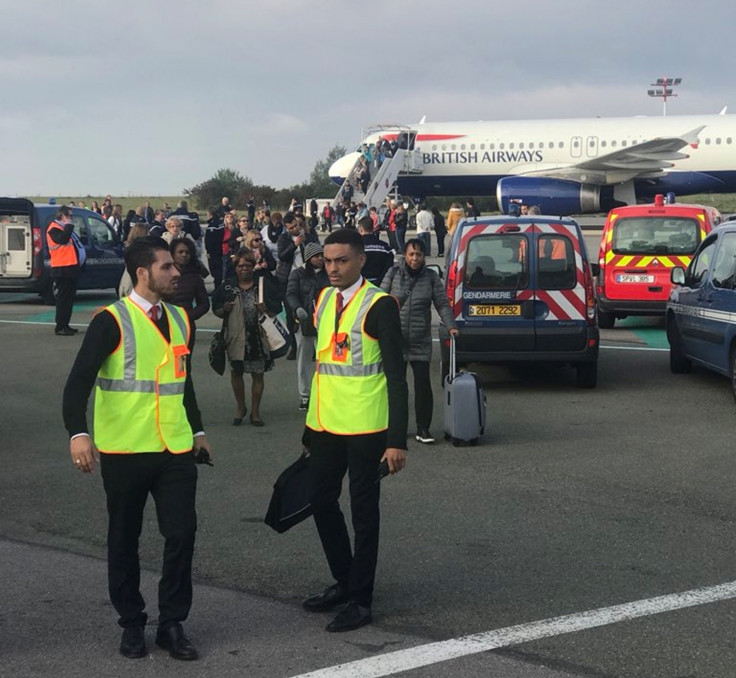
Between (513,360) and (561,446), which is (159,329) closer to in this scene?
(561,446)

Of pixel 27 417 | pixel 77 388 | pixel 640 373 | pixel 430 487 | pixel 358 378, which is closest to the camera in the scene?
pixel 77 388

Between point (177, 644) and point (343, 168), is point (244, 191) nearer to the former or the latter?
point (343, 168)

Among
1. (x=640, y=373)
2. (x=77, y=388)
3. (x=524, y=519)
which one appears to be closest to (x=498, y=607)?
(x=524, y=519)

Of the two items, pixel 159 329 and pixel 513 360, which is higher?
pixel 159 329

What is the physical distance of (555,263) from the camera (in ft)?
41.7

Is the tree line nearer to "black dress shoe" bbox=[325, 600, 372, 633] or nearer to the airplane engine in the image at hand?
the airplane engine

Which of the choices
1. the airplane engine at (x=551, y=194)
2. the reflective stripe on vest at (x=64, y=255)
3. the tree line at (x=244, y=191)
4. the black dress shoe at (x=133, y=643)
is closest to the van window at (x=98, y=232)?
the reflective stripe on vest at (x=64, y=255)

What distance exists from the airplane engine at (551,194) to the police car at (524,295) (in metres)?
29.8

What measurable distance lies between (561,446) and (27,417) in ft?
15.9

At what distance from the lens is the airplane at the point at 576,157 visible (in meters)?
Result: 45.8

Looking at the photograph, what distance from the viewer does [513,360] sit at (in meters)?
12.6

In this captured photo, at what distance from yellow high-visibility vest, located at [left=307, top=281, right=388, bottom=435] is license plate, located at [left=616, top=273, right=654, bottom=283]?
12429mm

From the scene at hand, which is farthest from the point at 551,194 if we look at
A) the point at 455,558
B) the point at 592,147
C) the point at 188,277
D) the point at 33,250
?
the point at 455,558

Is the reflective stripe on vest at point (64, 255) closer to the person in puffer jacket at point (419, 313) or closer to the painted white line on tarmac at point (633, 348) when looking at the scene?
the painted white line on tarmac at point (633, 348)
